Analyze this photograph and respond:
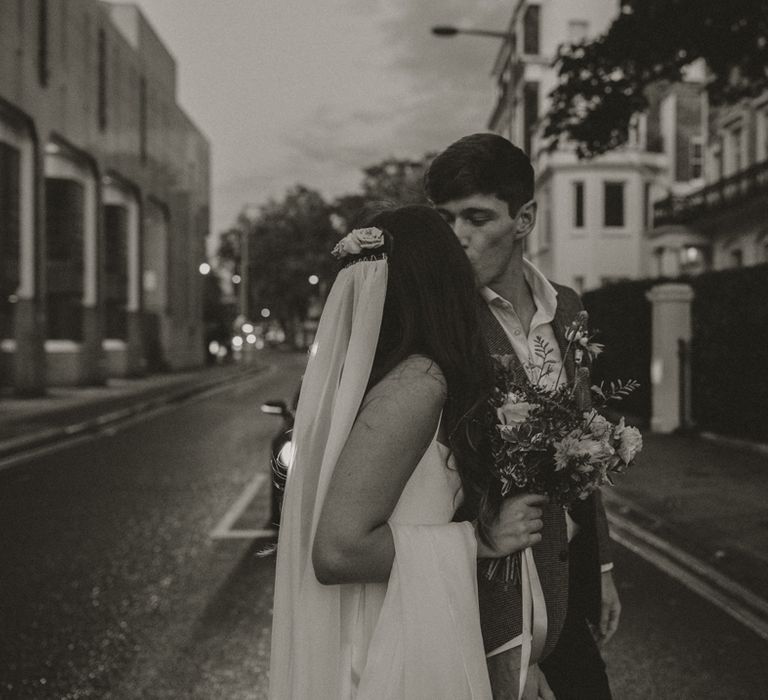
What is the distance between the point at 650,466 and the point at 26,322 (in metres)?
18.2

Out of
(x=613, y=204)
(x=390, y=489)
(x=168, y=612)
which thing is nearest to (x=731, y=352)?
(x=168, y=612)

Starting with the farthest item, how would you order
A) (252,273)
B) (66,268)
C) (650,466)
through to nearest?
(252,273) < (66,268) < (650,466)

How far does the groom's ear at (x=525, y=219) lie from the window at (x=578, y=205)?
119 ft

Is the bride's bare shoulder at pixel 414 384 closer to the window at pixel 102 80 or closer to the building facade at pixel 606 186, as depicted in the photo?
the window at pixel 102 80

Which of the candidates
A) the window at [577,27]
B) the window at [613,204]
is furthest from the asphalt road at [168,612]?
the window at [577,27]

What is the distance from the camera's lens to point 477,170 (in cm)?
239

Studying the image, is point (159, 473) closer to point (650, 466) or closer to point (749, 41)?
point (650, 466)

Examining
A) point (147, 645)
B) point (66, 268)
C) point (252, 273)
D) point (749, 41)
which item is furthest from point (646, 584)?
point (252, 273)

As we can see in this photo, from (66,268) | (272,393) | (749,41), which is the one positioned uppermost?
(749,41)

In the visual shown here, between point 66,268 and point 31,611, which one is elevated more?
point 66,268

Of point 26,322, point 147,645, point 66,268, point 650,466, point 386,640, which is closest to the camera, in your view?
point 386,640

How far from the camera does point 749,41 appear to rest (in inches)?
454

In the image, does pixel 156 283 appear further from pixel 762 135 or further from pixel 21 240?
pixel 762 135

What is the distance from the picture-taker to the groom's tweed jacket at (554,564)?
2047mm
